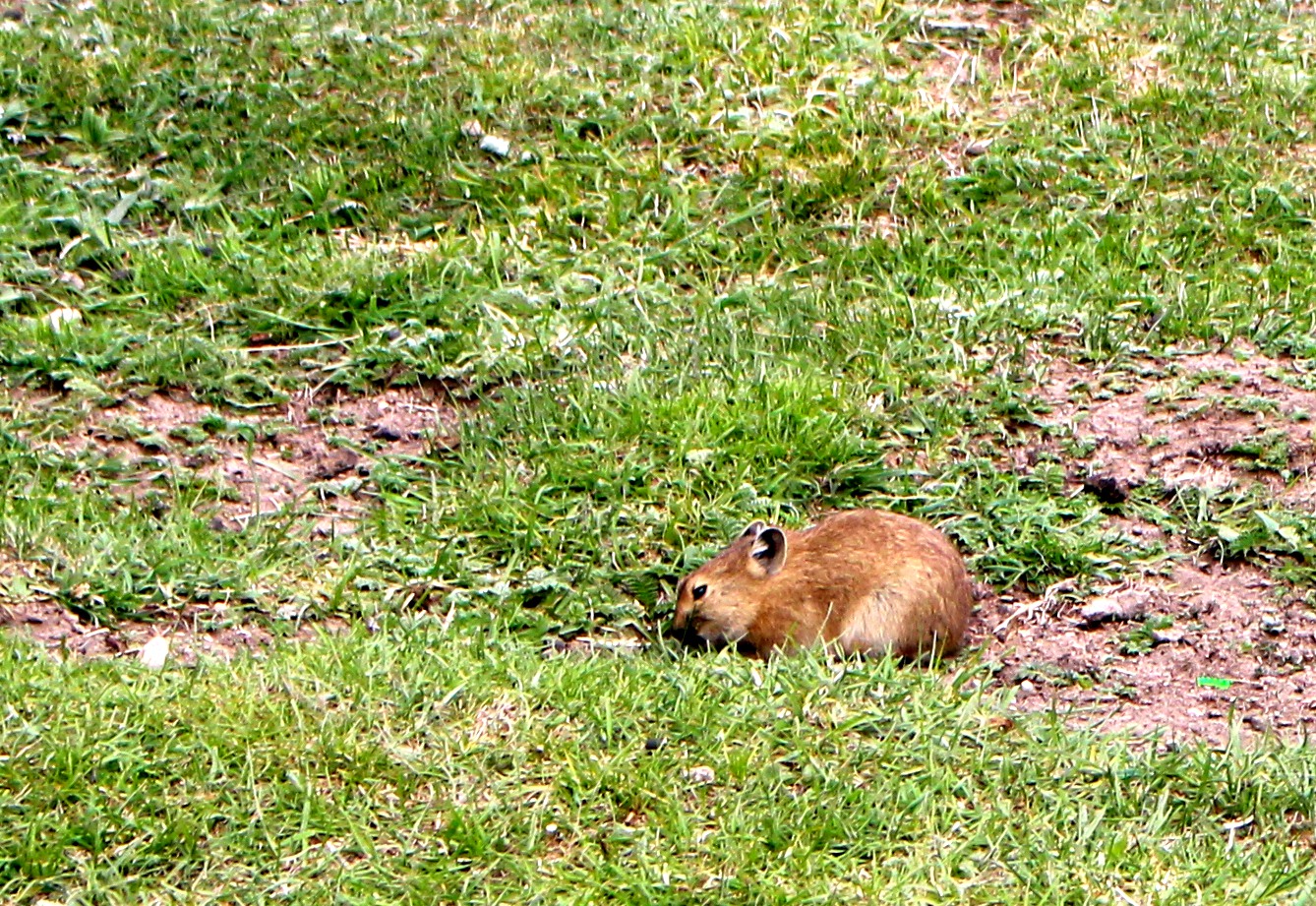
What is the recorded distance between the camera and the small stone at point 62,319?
6.84 metres

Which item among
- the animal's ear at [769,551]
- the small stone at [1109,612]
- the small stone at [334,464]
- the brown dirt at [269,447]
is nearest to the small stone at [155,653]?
the brown dirt at [269,447]

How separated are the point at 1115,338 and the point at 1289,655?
6.46ft

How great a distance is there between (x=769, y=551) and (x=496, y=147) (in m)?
3.32

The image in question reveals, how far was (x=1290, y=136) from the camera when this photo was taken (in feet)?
27.0

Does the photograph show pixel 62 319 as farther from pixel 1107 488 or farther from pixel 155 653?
pixel 1107 488

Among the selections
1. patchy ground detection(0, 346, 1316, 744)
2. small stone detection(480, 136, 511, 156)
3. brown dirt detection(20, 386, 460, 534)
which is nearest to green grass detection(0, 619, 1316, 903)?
patchy ground detection(0, 346, 1316, 744)

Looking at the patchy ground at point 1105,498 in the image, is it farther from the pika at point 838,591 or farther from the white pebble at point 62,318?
the white pebble at point 62,318

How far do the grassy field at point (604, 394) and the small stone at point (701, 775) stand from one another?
0.01 metres

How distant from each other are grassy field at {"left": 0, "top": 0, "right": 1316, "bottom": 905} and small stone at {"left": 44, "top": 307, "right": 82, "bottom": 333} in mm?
80

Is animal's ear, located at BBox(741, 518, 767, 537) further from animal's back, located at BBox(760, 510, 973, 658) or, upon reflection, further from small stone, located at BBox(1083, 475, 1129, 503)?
small stone, located at BBox(1083, 475, 1129, 503)

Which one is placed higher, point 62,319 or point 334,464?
point 62,319

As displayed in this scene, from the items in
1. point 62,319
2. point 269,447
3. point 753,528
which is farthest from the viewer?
point 62,319

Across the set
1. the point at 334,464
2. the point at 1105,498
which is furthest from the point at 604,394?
the point at 1105,498

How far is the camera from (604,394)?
639cm
